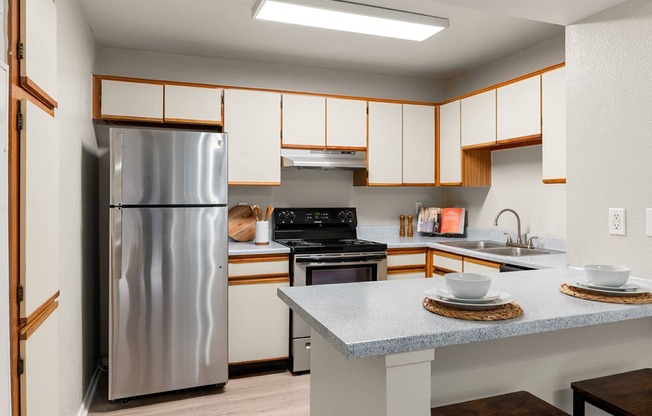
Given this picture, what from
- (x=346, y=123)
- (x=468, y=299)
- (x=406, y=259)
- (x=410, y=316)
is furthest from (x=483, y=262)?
(x=410, y=316)

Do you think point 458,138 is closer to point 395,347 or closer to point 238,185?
point 238,185

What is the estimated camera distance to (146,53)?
355 cm

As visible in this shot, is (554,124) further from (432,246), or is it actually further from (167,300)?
(167,300)

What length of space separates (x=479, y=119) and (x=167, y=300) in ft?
8.59

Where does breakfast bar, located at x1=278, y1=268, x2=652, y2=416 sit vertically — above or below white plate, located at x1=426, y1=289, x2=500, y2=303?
below

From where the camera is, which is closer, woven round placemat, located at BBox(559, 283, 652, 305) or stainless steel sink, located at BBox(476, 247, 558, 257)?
woven round placemat, located at BBox(559, 283, 652, 305)

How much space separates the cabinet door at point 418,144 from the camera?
398 centimetres

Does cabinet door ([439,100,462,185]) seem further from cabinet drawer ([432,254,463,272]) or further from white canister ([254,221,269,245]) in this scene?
white canister ([254,221,269,245])

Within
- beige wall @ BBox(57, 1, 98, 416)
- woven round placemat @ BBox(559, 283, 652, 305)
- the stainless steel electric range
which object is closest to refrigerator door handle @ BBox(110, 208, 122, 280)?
beige wall @ BBox(57, 1, 98, 416)

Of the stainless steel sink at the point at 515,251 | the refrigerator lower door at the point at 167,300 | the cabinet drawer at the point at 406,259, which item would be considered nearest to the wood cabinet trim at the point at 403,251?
→ the cabinet drawer at the point at 406,259

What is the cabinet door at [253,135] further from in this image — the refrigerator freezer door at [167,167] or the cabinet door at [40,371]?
the cabinet door at [40,371]

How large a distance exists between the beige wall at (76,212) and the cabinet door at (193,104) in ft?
1.74

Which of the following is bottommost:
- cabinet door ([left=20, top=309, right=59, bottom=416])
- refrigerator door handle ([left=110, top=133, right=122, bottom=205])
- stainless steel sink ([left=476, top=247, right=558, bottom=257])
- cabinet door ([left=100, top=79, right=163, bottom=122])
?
cabinet door ([left=20, top=309, right=59, bottom=416])

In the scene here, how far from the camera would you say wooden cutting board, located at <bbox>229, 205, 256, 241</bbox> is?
3688mm
